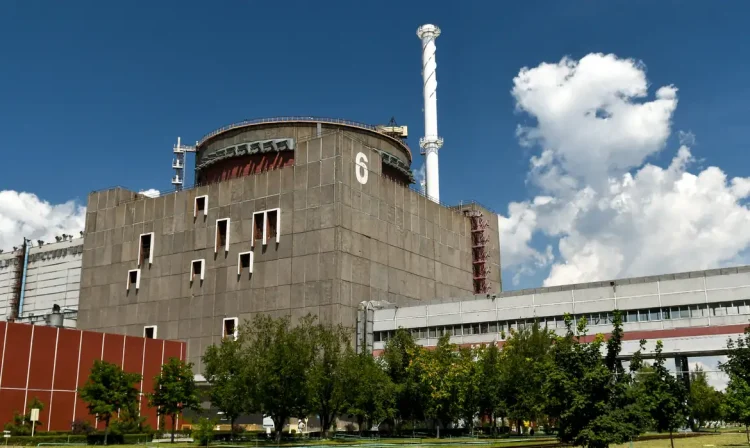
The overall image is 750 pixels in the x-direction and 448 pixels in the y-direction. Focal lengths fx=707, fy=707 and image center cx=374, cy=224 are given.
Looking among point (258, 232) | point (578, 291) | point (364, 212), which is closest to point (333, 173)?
point (364, 212)

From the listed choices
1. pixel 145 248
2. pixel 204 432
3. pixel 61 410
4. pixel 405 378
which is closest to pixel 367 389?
pixel 405 378

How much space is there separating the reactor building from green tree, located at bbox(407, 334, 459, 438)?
607 inches

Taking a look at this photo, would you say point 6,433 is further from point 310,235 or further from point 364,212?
point 364,212

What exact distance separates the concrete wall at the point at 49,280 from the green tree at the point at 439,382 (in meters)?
63.4

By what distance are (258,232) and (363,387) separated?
102ft

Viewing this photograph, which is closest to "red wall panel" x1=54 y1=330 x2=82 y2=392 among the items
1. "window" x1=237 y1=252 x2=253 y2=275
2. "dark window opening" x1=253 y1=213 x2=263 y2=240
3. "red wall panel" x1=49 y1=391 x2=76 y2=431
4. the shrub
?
"red wall panel" x1=49 y1=391 x2=76 y2=431

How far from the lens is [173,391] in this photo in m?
59.3

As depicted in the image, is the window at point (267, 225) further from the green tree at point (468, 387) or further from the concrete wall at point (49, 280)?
the concrete wall at point (49, 280)

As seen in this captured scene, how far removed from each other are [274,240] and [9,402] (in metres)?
33.5

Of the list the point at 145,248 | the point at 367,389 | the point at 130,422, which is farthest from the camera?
the point at 145,248

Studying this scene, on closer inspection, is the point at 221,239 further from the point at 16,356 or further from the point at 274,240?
the point at 16,356

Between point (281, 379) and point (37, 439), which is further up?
point (281, 379)

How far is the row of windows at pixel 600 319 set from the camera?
6312 cm

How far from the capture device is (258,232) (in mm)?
85250
